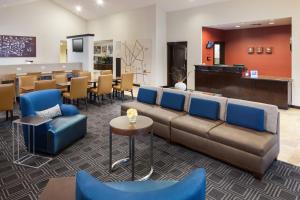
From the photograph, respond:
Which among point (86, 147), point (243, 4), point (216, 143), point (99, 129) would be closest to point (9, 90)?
point (99, 129)

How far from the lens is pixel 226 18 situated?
8414 mm

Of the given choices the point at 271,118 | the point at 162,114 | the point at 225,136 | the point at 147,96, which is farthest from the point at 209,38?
the point at 225,136

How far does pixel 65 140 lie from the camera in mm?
3906

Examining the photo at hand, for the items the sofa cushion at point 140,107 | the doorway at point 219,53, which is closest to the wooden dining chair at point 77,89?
the sofa cushion at point 140,107

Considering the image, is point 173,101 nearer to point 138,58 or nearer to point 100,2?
point 138,58

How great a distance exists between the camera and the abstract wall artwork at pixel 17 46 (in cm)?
1100

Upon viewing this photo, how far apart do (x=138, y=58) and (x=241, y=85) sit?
16.5ft

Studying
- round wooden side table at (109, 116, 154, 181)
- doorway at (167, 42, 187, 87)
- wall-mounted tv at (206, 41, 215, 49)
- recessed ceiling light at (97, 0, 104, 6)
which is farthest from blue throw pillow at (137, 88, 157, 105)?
recessed ceiling light at (97, 0, 104, 6)

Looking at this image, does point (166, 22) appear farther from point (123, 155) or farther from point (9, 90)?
point (123, 155)

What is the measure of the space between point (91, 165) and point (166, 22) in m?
8.37

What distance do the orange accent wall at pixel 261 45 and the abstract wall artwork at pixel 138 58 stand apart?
8.13ft

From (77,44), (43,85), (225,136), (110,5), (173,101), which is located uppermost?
(110,5)

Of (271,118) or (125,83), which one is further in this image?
(125,83)

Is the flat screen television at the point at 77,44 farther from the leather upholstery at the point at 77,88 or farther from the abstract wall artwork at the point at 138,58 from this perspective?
the leather upholstery at the point at 77,88
